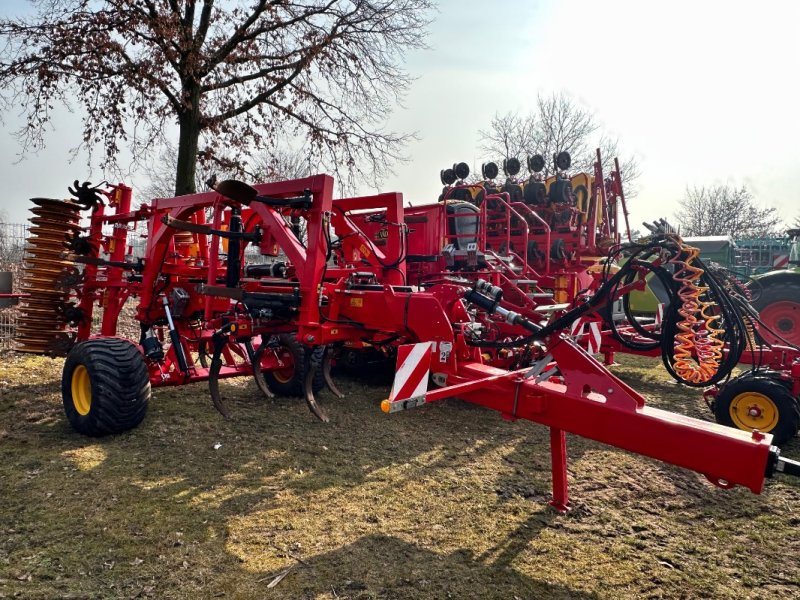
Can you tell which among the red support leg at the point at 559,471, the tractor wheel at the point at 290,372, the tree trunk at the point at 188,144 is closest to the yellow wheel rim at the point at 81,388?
the tractor wheel at the point at 290,372

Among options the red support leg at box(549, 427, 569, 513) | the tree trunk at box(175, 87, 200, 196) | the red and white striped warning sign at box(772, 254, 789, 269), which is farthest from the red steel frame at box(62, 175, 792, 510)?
the red and white striped warning sign at box(772, 254, 789, 269)

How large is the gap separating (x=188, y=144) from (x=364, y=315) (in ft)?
24.2

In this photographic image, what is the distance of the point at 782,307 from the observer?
29.3 ft

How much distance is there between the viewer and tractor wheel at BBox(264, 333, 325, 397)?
616 cm

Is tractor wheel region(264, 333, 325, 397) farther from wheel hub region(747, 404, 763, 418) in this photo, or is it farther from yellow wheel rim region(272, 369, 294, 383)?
wheel hub region(747, 404, 763, 418)

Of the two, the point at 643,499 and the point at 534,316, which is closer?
the point at 643,499

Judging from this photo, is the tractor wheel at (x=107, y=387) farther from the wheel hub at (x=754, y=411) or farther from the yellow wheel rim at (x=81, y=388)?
the wheel hub at (x=754, y=411)

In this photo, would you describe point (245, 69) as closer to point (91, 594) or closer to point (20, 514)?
point (20, 514)

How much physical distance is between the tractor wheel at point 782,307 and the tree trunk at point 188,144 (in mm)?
9874

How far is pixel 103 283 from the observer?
598 centimetres

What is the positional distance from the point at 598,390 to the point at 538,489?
134cm

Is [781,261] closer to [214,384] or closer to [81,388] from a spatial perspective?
[214,384]

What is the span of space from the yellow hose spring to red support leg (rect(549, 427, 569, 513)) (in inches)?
34.6

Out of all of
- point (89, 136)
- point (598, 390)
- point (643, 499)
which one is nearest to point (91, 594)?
point (598, 390)
